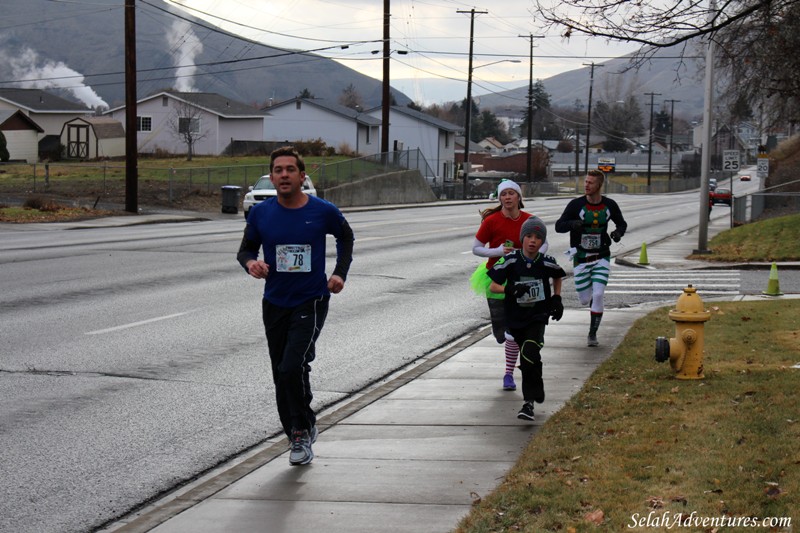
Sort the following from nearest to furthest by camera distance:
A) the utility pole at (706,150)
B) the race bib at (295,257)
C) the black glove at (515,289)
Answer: the race bib at (295,257), the black glove at (515,289), the utility pole at (706,150)

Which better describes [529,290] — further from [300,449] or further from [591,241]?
[591,241]

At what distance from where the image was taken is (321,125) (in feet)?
307

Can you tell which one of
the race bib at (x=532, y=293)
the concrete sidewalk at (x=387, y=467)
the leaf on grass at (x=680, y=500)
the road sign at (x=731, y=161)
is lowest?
the concrete sidewalk at (x=387, y=467)

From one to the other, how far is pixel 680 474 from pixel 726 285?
14.3 meters

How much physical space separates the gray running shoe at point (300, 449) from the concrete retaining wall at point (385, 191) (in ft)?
146

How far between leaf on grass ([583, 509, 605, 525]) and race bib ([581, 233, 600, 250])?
695 centimetres

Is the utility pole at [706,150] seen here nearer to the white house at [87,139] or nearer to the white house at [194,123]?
the white house at [194,123]

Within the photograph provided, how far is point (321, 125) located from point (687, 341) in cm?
8491

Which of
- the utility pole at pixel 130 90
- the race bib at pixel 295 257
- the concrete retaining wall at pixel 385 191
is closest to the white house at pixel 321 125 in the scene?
the concrete retaining wall at pixel 385 191

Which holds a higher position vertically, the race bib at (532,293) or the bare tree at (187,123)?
the bare tree at (187,123)

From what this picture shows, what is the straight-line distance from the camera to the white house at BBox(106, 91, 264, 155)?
85.7 meters

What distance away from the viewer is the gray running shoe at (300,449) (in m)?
7.69

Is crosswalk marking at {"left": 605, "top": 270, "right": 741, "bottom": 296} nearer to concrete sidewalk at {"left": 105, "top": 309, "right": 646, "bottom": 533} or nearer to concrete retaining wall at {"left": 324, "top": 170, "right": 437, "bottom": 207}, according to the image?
concrete sidewalk at {"left": 105, "top": 309, "right": 646, "bottom": 533}

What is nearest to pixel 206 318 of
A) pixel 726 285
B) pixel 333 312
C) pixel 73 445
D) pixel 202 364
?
pixel 333 312
